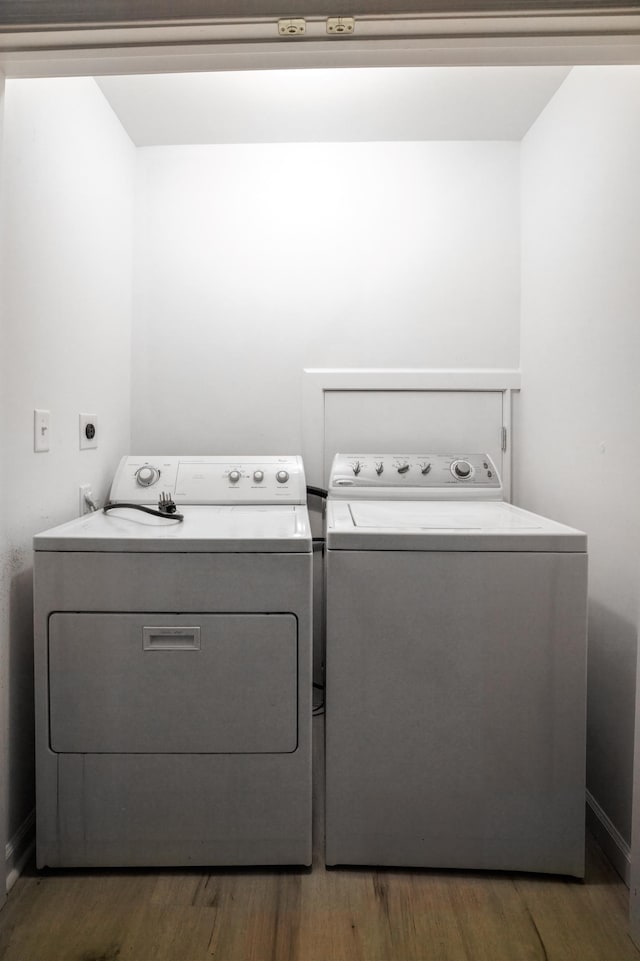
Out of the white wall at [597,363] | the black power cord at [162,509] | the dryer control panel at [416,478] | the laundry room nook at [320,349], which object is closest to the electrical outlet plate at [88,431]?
the laundry room nook at [320,349]

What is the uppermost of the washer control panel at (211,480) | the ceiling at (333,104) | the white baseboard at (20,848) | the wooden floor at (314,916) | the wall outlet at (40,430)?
the ceiling at (333,104)

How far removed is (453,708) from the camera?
1223 mm

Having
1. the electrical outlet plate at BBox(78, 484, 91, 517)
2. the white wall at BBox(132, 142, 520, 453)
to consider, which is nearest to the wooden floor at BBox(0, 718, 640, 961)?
the electrical outlet plate at BBox(78, 484, 91, 517)

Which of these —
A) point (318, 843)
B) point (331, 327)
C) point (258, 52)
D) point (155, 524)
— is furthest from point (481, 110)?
point (318, 843)

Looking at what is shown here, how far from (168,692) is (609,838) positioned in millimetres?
1230

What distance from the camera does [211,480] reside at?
5.90ft

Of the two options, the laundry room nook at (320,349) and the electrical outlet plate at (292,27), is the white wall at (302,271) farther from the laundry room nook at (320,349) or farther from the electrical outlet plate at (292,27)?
the electrical outlet plate at (292,27)

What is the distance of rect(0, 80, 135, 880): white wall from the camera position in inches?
48.6

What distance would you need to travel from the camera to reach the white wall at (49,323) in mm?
1233

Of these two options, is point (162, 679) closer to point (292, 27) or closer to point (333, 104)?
point (292, 27)

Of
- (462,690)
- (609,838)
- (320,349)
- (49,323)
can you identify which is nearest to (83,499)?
(49,323)

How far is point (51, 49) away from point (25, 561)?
1170mm

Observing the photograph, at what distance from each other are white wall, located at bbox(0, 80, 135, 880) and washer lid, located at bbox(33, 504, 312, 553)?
0.14 metres

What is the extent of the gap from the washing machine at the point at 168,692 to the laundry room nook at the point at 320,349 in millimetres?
14
